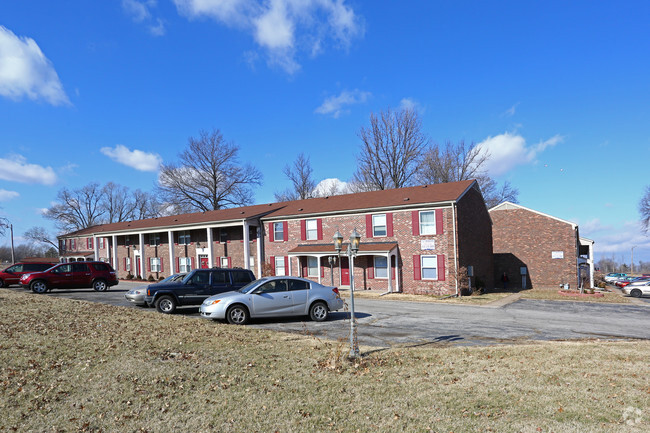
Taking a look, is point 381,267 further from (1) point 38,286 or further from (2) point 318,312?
(1) point 38,286

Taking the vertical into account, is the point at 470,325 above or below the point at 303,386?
below

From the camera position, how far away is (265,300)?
12.7m

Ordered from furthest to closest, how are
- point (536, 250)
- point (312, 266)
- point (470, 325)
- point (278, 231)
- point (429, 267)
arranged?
point (278, 231), point (536, 250), point (312, 266), point (429, 267), point (470, 325)

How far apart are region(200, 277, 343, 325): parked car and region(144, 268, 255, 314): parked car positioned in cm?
231

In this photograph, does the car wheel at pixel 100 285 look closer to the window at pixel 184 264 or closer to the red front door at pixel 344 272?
the window at pixel 184 264

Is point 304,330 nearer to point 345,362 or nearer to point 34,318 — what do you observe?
point 345,362

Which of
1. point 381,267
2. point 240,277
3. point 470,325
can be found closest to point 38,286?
point 240,277

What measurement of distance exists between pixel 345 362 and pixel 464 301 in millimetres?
15818

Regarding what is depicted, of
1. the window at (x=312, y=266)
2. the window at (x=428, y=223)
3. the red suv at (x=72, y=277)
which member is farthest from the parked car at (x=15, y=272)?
the window at (x=428, y=223)

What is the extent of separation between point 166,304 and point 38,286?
1191 cm

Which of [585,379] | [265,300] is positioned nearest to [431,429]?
[585,379]

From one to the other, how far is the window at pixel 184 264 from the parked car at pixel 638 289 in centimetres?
3499

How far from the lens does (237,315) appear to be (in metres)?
12.4

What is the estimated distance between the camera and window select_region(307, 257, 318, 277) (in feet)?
97.3
